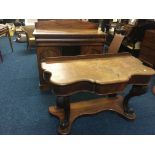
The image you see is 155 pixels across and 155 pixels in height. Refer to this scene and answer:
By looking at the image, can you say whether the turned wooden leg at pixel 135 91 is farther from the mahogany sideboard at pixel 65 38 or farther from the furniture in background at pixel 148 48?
the furniture in background at pixel 148 48

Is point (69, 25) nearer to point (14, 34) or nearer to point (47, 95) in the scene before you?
point (47, 95)

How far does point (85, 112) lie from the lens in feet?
6.66

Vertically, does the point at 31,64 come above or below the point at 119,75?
below

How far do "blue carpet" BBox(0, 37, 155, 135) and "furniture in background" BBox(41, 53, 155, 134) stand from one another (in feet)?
0.37

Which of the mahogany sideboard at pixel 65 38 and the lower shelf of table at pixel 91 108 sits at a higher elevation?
the mahogany sideboard at pixel 65 38

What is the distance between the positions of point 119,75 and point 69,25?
53.0 inches

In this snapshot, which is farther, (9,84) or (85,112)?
(9,84)

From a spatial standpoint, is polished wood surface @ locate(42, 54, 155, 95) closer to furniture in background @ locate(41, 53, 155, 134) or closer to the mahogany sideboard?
furniture in background @ locate(41, 53, 155, 134)

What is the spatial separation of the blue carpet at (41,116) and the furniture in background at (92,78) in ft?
0.37

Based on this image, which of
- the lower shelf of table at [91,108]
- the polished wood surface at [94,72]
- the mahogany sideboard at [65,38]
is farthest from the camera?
the mahogany sideboard at [65,38]

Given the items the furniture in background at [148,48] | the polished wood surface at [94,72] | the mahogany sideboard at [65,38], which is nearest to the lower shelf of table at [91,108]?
the polished wood surface at [94,72]

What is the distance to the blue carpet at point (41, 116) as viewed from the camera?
6.23 feet

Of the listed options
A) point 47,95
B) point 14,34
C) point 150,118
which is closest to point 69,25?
point 47,95

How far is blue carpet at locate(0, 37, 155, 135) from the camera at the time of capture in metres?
1.90
